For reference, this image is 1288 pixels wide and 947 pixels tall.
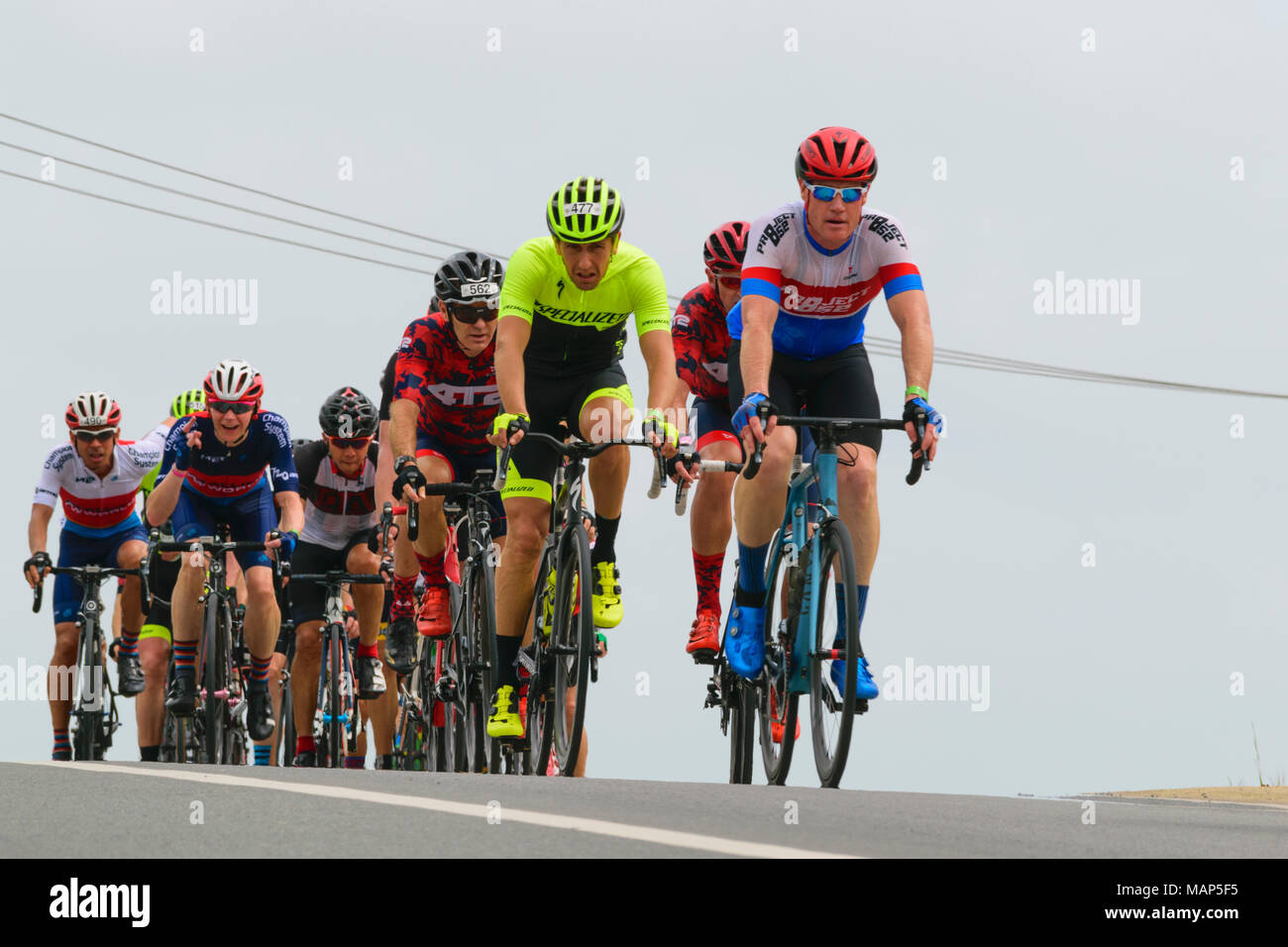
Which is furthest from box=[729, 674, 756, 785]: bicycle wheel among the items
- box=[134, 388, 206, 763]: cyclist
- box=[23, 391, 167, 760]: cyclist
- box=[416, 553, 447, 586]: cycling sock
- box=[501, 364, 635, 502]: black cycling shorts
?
box=[23, 391, 167, 760]: cyclist

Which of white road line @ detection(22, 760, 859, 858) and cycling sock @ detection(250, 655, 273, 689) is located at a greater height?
cycling sock @ detection(250, 655, 273, 689)

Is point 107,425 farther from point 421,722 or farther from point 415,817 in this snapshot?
point 415,817

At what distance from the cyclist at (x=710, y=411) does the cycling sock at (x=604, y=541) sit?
48.7 inches

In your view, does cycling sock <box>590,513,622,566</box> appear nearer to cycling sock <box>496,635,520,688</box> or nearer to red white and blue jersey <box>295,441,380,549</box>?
cycling sock <box>496,635,520,688</box>

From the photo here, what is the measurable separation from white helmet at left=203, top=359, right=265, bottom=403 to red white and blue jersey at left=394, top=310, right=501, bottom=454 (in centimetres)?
236

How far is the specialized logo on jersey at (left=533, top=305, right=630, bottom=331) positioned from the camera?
30.6ft

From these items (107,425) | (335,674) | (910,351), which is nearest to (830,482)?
(910,351)

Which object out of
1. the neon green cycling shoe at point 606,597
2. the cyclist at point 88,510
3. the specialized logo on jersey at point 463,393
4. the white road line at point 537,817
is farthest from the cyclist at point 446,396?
the cyclist at point 88,510

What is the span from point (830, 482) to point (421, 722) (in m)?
4.30

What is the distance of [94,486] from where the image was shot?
15109mm

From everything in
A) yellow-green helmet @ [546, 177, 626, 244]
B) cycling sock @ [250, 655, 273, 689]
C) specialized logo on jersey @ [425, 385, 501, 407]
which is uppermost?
yellow-green helmet @ [546, 177, 626, 244]

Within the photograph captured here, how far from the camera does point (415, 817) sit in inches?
230

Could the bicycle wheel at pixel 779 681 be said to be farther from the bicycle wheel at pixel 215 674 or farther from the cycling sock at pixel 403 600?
the bicycle wheel at pixel 215 674
